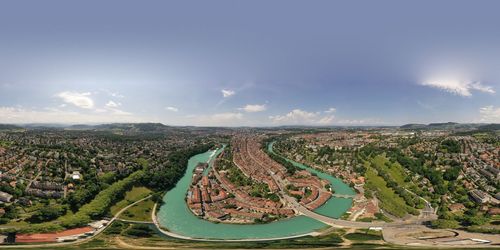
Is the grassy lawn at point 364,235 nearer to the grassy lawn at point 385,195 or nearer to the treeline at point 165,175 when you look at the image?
the grassy lawn at point 385,195

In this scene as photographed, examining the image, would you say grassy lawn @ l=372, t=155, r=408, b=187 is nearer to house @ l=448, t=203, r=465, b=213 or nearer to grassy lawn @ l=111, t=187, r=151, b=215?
house @ l=448, t=203, r=465, b=213

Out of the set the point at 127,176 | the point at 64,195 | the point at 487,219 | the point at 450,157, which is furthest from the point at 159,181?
the point at 450,157

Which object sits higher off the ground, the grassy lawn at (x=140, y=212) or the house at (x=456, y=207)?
the house at (x=456, y=207)

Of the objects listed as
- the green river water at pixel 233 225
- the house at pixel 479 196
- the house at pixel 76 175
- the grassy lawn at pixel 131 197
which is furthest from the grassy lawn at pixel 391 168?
the house at pixel 76 175

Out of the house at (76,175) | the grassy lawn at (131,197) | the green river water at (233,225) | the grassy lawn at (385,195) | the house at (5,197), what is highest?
the house at (76,175)

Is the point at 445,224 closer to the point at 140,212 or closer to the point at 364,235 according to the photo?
the point at 364,235

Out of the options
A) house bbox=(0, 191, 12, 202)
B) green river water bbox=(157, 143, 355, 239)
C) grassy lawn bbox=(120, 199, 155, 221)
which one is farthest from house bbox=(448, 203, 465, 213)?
house bbox=(0, 191, 12, 202)
